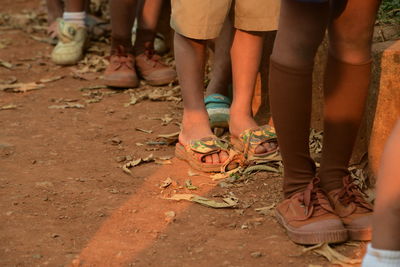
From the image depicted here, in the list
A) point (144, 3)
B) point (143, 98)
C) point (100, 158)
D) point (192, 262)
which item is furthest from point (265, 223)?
point (144, 3)

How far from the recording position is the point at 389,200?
191 centimetres

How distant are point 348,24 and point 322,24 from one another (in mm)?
126

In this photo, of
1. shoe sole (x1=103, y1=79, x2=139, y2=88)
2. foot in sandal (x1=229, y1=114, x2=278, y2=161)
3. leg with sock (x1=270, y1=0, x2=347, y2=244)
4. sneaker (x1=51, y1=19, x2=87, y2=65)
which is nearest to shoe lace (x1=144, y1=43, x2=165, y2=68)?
shoe sole (x1=103, y1=79, x2=139, y2=88)

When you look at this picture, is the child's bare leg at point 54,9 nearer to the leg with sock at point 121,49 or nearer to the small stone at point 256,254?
the leg with sock at point 121,49

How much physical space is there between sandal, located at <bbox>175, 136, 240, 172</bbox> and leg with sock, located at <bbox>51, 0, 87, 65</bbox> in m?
2.43

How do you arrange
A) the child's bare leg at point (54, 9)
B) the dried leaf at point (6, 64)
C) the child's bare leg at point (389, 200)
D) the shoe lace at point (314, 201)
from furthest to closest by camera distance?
1. the child's bare leg at point (54, 9)
2. the dried leaf at point (6, 64)
3. the shoe lace at point (314, 201)
4. the child's bare leg at point (389, 200)

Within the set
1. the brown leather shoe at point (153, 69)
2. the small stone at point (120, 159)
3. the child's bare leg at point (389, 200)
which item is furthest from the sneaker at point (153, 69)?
the child's bare leg at point (389, 200)

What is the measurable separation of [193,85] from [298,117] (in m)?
0.96

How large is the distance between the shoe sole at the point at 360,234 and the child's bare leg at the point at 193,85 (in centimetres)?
90

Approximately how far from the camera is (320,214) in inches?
101

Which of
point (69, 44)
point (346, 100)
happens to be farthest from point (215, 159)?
point (69, 44)

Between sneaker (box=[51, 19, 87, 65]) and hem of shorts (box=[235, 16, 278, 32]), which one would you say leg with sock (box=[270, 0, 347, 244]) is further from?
sneaker (box=[51, 19, 87, 65])

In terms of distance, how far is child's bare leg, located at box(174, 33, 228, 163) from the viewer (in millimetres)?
3324

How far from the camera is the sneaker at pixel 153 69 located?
4828 mm
